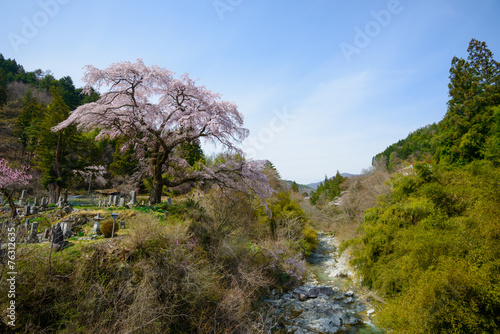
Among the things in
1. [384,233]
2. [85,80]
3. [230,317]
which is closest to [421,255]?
[384,233]

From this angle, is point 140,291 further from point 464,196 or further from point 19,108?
point 19,108

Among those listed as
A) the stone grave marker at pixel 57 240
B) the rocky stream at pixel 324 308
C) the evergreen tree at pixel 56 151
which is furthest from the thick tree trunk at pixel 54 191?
the rocky stream at pixel 324 308

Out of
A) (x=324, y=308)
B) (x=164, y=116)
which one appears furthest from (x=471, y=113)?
(x=164, y=116)

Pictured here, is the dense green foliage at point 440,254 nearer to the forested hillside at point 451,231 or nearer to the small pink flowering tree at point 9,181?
the forested hillside at point 451,231

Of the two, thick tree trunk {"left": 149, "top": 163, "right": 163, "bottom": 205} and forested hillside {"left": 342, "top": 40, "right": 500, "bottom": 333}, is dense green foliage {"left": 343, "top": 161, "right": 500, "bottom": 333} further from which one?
thick tree trunk {"left": 149, "top": 163, "right": 163, "bottom": 205}

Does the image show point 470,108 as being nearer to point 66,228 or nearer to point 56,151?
point 66,228

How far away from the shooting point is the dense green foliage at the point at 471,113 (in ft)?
38.4

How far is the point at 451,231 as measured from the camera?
838 centimetres

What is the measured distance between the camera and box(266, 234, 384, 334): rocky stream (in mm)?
9102

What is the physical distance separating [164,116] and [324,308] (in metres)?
13.3

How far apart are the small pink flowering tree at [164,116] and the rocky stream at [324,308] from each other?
566 cm

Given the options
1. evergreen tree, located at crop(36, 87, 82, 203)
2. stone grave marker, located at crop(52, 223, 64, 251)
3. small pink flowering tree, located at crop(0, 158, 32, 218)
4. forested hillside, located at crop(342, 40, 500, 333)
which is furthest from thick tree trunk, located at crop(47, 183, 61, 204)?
forested hillside, located at crop(342, 40, 500, 333)

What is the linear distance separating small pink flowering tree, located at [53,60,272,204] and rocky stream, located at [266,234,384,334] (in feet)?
18.6

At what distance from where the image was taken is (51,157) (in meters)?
19.3
